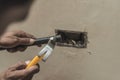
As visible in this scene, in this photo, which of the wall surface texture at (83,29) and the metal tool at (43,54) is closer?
the metal tool at (43,54)

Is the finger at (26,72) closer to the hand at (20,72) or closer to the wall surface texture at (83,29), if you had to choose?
the hand at (20,72)

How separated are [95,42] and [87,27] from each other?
0.06 m

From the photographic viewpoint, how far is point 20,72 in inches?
36.4

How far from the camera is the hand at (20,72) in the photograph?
923 mm

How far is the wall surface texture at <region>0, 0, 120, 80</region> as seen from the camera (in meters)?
1.07

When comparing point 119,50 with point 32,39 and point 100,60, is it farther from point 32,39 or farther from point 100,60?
point 32,39

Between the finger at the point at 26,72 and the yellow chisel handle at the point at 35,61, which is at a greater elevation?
the yellow chisel handle at the point at 35,61

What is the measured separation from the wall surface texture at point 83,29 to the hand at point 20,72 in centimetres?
17

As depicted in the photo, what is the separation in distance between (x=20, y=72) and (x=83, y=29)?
0.29 metres

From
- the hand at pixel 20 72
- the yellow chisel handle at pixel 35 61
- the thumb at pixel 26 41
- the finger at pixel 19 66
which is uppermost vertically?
the thumb at pixel 26 41

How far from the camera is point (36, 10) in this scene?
116cm

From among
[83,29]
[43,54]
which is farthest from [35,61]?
[83,29]

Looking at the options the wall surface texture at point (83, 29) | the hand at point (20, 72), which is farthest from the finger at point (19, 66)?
the wall surface texture at point (83, 29)

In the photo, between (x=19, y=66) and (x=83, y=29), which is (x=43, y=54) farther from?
(x=83, y=29)
